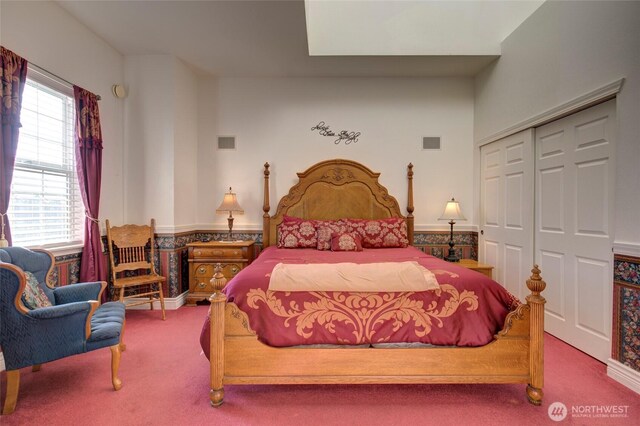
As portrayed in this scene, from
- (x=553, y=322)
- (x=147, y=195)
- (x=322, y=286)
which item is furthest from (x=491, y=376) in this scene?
A: (x=147, y=195)

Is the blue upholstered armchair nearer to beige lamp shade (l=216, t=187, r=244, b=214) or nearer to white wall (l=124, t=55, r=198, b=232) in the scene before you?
white wall (l=124, t=55, r=198, b=232)

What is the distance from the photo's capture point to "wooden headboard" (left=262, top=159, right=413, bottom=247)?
4047 mm

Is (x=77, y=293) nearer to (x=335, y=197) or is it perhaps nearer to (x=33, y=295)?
(x=33, y=295)

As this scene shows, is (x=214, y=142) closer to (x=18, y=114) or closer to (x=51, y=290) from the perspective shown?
(x=18, y=114)

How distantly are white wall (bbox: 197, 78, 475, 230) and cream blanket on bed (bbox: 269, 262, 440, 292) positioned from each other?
7.65ft

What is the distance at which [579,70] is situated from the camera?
257 cm

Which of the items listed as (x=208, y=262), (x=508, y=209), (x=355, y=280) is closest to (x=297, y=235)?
(x=208, y=262)

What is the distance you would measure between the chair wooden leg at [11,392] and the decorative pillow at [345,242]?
2593 millimetres

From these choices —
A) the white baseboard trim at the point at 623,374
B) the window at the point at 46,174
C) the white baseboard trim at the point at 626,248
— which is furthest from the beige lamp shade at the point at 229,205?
the white baseboard trim at the point at 623,374

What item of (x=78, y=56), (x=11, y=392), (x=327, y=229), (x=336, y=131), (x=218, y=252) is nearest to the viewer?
(x=11, y=392)

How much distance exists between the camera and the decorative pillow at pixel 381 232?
11.9 ft

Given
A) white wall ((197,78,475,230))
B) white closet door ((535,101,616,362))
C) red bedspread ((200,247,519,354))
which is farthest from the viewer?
white wall ((197,78,475,230))

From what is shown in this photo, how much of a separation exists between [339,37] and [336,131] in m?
1.13


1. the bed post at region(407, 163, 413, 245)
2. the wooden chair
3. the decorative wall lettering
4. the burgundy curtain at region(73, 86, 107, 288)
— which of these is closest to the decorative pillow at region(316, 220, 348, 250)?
the bed post at region(407, 163, 413, 245)
